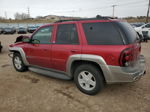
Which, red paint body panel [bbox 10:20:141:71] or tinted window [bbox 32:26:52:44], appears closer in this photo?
red paint body panel [bbox 10:20:141:71]

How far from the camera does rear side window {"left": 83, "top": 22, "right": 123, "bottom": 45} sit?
111 inches

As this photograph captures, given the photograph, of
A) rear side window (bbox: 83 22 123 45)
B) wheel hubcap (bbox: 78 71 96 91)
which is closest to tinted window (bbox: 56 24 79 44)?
rear side window (bbox: 83 22 123 45)

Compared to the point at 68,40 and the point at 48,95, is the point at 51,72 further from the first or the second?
the point at 68,40

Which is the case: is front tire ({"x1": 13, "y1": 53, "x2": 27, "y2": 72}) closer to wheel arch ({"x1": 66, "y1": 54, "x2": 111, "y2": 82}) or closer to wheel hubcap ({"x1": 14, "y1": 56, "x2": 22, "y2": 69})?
wheel hubcap ({"x1": 14, "y1": 56, "x2": 22, "y2": 69})

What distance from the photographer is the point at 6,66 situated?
5.84 m

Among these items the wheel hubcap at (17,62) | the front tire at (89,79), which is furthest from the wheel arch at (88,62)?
the wheel hubcap at (17,62)

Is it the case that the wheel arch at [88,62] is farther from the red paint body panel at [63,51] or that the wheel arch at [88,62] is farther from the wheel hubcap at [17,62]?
the wheel hubcap at [17,62]

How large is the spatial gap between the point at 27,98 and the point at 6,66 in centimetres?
320

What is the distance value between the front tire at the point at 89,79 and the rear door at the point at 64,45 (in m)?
0.42

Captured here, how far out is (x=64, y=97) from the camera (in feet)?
10.8

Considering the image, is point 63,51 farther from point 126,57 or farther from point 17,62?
point 17,62

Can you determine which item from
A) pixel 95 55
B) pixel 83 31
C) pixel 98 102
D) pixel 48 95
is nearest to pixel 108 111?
pixel 98 102

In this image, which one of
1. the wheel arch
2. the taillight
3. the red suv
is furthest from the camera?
the wheel arch

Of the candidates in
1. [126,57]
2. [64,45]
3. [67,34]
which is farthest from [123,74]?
[67,34]
